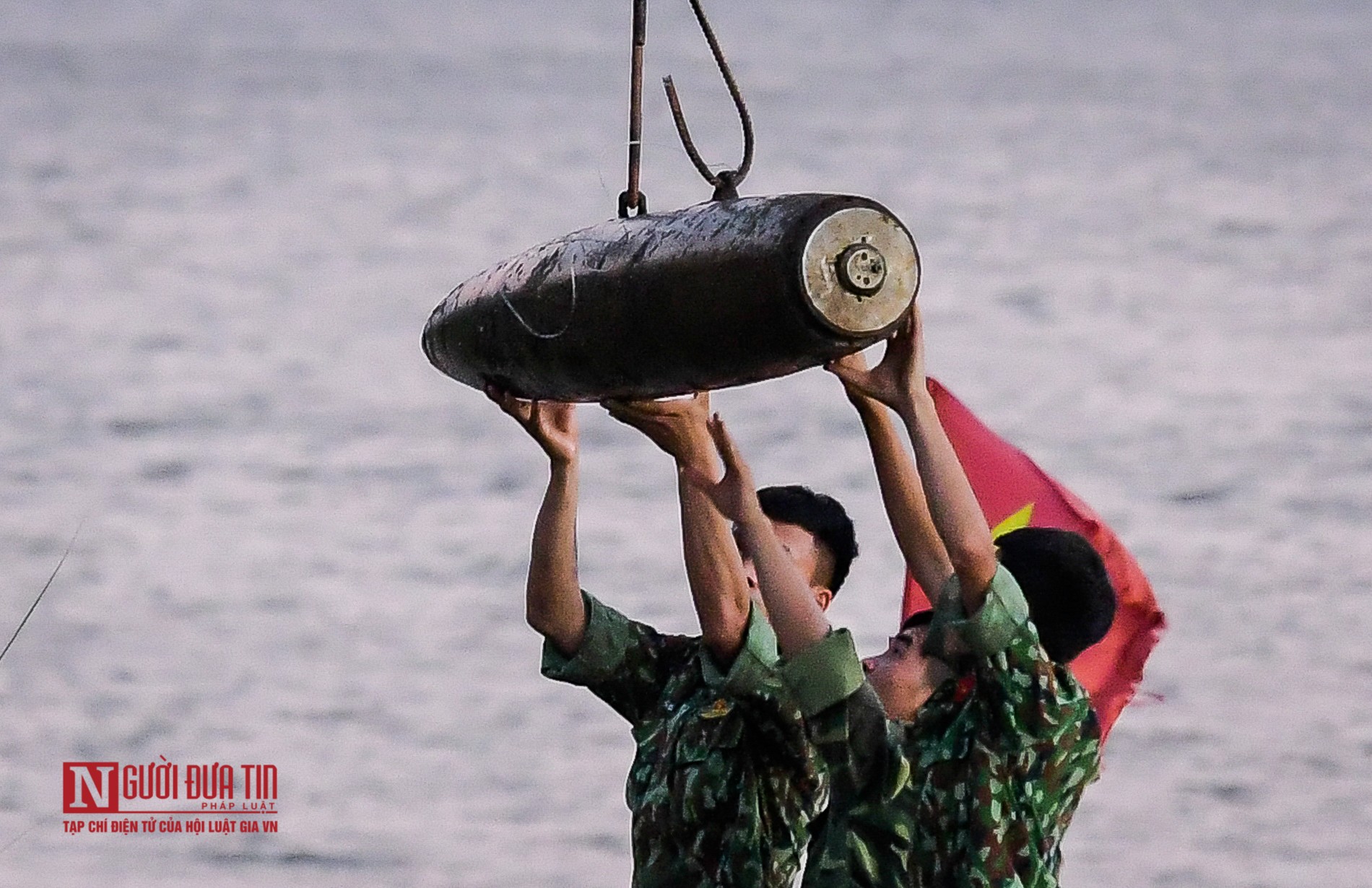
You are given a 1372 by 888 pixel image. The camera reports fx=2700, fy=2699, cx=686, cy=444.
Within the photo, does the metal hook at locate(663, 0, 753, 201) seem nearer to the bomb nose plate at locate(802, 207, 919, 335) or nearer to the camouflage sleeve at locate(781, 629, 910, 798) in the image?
the bomb nose plate at locate(802, 207, 919, 335)

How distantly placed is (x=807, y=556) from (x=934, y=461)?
0.47m

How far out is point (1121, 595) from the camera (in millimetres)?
4676

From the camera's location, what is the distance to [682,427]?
383cm

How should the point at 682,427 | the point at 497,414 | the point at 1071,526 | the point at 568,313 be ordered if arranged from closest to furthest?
the point at 568,313, the point at 682,427, the point at 1071,526, the point at 497,414

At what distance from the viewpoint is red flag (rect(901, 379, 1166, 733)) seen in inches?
183

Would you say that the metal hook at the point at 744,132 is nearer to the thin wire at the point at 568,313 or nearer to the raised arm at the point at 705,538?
the thin wire at the point at 568,313

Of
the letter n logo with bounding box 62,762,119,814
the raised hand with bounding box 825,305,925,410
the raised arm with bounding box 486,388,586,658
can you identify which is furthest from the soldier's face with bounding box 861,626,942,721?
the letter n logo with bounding box 62,762,119,814

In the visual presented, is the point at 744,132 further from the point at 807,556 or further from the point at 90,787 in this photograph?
the point at 90,787

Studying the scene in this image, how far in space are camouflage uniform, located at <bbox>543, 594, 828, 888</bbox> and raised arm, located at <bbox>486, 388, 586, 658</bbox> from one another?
8.5 inches

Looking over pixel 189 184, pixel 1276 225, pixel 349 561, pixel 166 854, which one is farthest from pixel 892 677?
pixel 189 184

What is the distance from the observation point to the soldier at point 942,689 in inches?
146

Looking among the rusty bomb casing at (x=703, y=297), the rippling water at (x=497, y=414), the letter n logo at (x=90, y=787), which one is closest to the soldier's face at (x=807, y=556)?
the rusty bomb casing at (x=703, y=297)

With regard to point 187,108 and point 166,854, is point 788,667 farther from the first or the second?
point 187,108

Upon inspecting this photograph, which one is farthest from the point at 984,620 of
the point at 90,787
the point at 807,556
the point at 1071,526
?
the point at 90,787
